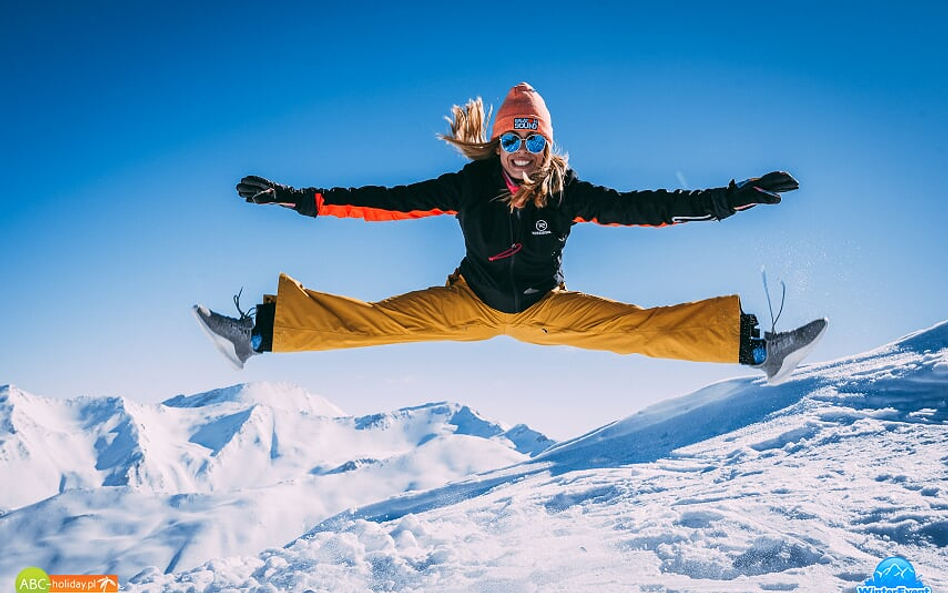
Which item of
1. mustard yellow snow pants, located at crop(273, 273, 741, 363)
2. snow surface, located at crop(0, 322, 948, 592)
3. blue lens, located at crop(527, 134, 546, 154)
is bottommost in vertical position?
snow surface, located at crop(0, 322, 948, 592)

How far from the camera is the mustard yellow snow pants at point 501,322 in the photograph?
4.41 m

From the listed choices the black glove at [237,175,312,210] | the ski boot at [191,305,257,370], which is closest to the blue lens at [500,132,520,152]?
the black glove at [237,175,312,210]

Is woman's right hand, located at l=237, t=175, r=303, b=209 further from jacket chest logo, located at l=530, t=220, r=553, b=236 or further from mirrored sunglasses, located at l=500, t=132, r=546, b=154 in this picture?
jacket chest logo, located at l=530, t=220, r=553, b=236

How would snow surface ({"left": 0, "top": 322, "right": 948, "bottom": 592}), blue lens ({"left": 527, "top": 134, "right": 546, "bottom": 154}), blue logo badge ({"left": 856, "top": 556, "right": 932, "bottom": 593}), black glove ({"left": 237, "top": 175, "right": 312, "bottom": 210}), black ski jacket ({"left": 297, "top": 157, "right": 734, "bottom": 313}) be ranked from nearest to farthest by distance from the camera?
black glove ({"left": 237, "top": 175, "right": 312, "bottom": 210}) → black ski jacket ({"left": 297, "top": 157, "right": 734, "bottom": 313}) → blue lens ({"left": 527, "top": 134, "right": 546, "bottom": 154}) → blue logo badge ({"left": 856, "top": 556, "right": 932, "bottom": 593}) → snow surface ({"left": 0, "top": 322, "right": 948, "bottom": 592})

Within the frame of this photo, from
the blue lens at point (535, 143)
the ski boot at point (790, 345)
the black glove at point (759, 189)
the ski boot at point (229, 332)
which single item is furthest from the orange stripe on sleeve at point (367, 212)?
the ski boot at point (790, 345)

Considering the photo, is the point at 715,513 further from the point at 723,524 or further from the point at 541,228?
the point at 541,228

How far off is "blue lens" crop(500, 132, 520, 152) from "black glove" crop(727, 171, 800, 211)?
4.96 feet

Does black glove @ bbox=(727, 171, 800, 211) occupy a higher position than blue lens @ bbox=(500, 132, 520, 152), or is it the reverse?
blue lens @ bbox=(500, 132, 520, 152)

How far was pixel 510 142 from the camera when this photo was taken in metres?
4.67

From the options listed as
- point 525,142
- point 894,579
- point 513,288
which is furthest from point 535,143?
point 894,579

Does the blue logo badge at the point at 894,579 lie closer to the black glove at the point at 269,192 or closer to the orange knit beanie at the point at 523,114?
the orange knit beanie at the point at 523,114

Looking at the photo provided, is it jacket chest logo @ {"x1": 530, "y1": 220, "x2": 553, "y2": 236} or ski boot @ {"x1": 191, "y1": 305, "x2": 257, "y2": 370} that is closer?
ski boot @ {"x1": 191, "y1": 305, "x2": 257, "y2": 370}

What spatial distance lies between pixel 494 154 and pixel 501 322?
130cm

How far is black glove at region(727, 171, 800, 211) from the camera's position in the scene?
3.97 m
